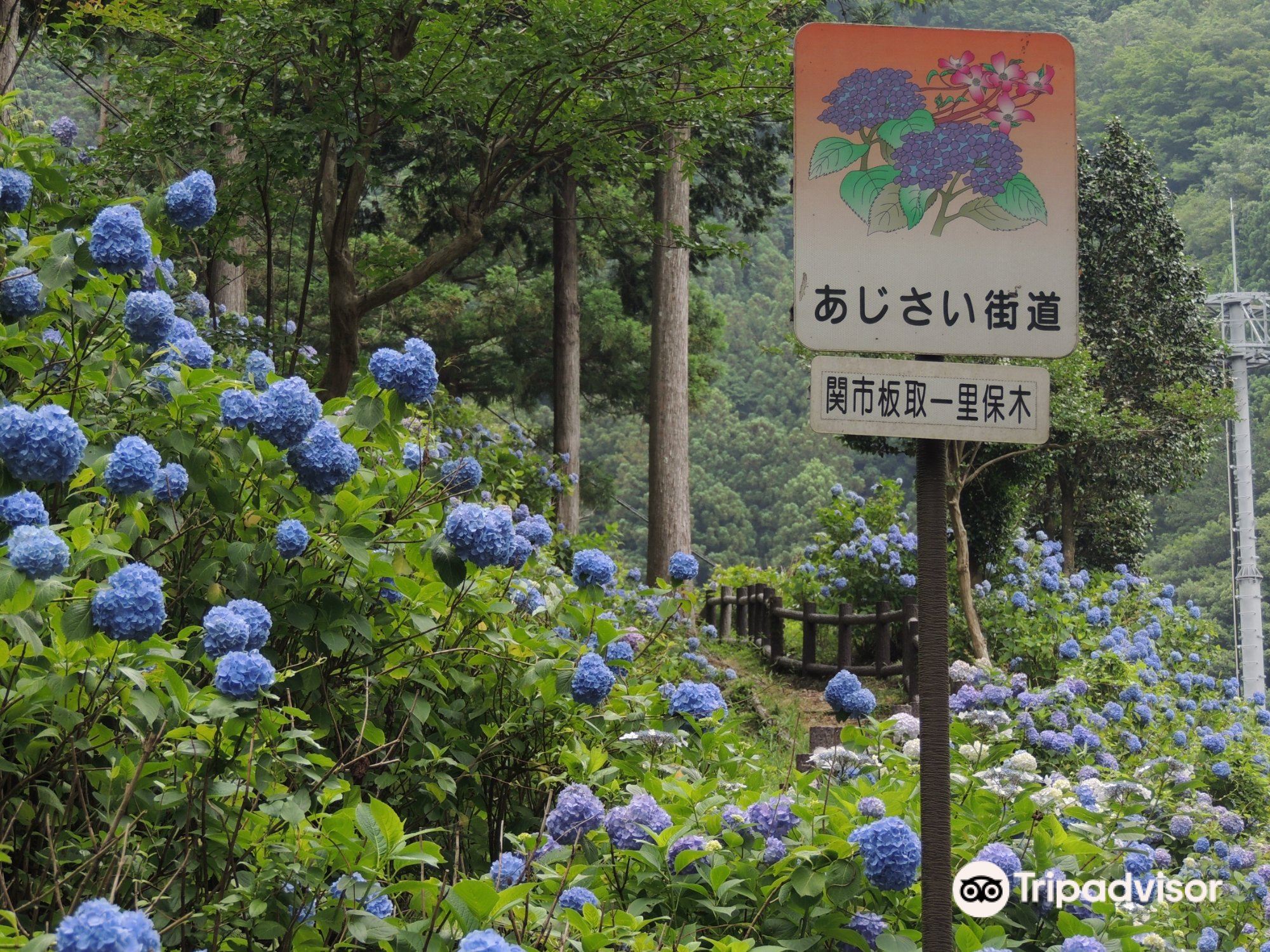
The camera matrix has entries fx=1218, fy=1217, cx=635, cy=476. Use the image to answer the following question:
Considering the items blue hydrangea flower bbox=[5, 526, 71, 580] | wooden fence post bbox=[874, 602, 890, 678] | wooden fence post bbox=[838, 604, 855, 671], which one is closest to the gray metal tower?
wooden fence post bbox=[874, 602, 890, 678]

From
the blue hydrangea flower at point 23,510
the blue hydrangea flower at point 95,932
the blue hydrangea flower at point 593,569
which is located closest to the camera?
the blue hydrangea flower at point 95,932

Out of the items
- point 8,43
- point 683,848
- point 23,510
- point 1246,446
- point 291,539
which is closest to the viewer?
point 23,510

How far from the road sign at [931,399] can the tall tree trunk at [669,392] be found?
1037 cm

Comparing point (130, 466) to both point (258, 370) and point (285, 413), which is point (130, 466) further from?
point (258, 370)

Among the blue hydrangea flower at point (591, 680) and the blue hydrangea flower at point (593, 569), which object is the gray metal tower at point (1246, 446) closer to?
the blue hydrangea flower at point (593, 569)

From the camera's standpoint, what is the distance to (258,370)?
122 inches

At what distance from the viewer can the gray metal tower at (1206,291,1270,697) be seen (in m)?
24.3

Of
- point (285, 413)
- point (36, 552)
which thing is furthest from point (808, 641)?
point (36, 552)

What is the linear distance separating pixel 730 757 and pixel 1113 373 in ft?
59.0

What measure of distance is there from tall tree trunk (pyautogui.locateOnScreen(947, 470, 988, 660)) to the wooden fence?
47cm

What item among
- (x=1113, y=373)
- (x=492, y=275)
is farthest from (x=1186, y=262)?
(x=492, y=275)

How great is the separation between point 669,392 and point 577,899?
35.7ft

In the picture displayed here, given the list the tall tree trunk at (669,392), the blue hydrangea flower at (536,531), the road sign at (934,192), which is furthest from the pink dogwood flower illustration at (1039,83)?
the tall tree trunk at (669,392)

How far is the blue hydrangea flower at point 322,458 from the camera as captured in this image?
2639 millimetres
